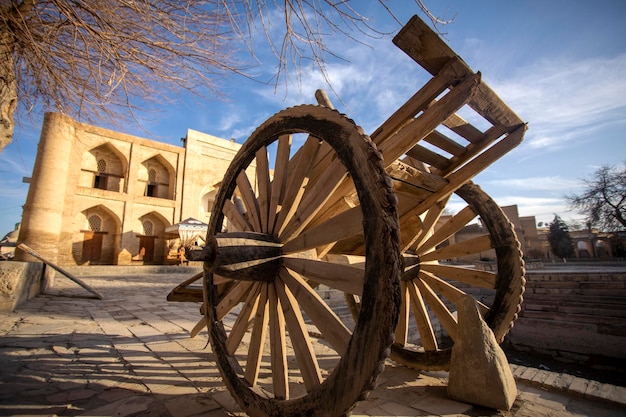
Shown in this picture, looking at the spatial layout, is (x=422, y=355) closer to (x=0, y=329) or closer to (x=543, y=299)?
(x=0, y=329)

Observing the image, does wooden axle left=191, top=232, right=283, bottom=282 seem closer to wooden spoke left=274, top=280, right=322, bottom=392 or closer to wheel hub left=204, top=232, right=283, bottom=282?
wheel hub left=204, top=232, right=283, bottom=282

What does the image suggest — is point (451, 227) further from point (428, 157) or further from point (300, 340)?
point (300, 340)

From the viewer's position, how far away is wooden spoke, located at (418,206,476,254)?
108 inches

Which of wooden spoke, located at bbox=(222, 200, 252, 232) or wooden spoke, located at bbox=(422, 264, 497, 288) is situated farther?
wooden spoke, located at bbox=(422, 264, 497, 288)

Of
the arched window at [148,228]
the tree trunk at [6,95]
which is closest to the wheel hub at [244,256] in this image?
the tree trunk at [6,95]

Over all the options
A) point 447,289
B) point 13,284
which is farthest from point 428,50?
point 13,284

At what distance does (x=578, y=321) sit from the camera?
26.8ft

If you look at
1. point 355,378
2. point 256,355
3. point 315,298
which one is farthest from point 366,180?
point 256,355

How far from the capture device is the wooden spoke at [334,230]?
1246mm

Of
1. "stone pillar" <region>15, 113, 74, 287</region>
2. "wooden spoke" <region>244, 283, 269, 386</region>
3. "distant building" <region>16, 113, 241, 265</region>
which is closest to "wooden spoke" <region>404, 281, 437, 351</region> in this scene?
"wooden spoke" <region>244, 283, 269, 386</region>

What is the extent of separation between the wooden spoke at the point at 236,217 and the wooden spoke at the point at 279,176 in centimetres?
23

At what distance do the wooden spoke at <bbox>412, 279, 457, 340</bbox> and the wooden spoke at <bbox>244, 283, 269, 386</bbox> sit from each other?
158 cm

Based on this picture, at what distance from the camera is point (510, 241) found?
2438mm

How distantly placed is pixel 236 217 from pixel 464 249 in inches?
76.1
